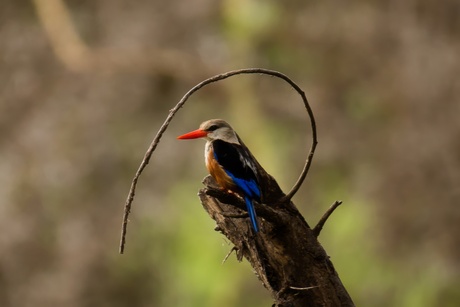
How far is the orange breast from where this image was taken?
2.85m

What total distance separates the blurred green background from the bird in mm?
5858

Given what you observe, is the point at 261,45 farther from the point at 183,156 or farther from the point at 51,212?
the point at 51,212

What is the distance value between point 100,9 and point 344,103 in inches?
111

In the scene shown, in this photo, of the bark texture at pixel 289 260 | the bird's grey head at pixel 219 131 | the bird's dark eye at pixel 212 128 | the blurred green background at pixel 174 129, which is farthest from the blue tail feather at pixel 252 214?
the blurred green background at pixel 174 129

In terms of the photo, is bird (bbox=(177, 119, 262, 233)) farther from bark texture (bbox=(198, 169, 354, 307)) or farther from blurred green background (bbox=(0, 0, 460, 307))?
blurred green background (bbox=(0, 0, 460, 307))

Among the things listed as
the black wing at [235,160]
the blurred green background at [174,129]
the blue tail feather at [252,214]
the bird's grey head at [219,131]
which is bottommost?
the blue tail feather at [252,214]

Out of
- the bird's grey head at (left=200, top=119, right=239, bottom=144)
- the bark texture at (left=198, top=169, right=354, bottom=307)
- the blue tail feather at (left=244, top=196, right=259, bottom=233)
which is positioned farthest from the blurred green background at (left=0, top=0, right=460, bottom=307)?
the blue tail feather at (left=244, top=196, right=259, bottom=233)

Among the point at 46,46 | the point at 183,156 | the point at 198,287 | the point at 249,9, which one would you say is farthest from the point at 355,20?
the point at 198,287

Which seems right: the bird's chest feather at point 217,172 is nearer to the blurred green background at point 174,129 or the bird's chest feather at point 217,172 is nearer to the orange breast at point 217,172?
the orange breast at point 217,172

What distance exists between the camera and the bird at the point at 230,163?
2.73 metres

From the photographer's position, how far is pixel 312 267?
112 inches

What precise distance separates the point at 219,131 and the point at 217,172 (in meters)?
0.21

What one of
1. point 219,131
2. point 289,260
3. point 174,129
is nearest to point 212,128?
point 219,131

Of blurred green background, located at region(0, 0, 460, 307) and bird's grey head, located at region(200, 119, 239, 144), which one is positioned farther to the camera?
blurred green background, located at region(0, 0, 460, 307)
